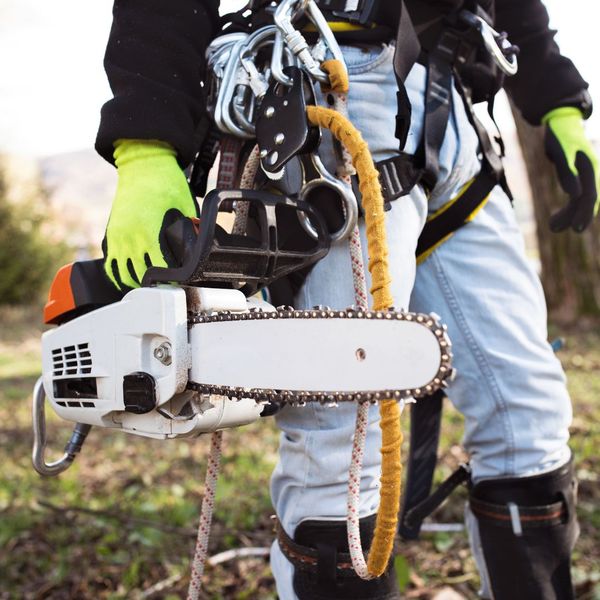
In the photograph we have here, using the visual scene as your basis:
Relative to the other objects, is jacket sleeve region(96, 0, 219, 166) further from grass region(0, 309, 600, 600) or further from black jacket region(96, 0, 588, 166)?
grass region(0, 309, 600, 600)

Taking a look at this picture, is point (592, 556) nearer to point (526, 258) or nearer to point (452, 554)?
point (452, 554)

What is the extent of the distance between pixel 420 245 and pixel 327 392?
58 cm

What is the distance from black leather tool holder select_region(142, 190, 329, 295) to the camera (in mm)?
1045

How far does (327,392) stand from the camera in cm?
95

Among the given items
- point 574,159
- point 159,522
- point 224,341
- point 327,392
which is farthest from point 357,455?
point 159,522

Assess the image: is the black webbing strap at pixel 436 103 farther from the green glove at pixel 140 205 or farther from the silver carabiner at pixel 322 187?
the green glove at pixel 140 205

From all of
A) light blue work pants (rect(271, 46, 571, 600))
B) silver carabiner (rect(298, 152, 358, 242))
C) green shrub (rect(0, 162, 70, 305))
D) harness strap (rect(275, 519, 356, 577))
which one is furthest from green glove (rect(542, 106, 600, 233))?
green shrub (rect(0, 162, 70, 305))

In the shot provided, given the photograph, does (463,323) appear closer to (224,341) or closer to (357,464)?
(357,464)

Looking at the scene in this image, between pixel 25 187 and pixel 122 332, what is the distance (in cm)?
1207

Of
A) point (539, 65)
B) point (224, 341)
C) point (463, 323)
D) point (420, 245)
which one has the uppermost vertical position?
point (539, 65)

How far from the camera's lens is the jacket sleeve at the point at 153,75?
116 cm

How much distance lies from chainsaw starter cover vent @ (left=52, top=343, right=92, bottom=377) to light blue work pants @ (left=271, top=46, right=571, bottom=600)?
1.14 feet

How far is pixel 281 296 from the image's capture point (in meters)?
1.24

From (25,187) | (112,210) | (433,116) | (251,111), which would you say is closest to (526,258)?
(433,116)
